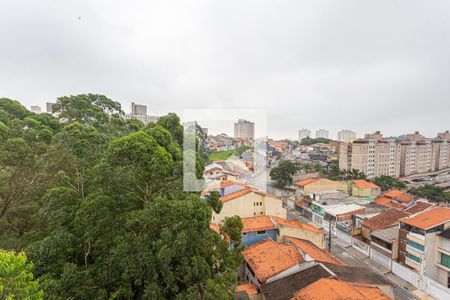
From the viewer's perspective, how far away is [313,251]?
408 inches

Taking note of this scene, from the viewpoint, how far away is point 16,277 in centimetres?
290

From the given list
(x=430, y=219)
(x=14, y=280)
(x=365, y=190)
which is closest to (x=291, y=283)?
(x=14, y=280)

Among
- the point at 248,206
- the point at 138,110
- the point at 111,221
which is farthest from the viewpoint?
the point at 138,110

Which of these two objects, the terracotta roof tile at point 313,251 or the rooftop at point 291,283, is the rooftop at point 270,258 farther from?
the terracotta roof tile at point 313,251

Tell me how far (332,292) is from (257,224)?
570 centimetres

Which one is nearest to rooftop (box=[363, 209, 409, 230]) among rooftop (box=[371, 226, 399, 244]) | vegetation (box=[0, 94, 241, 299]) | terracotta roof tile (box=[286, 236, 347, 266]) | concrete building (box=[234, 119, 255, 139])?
rooftop (box=[371, 226, 399, 244])

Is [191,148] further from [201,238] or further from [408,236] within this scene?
[408,236]

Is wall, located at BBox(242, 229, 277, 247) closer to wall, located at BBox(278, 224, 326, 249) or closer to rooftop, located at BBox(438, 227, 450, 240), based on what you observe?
wall, located at BBox(278, 224, 326, 249)

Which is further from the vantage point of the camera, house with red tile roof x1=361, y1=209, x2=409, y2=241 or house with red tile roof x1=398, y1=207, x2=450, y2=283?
house with red tile roof x1=361, y1=209, x2=409, y2=241

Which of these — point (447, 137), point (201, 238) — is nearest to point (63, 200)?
point (201, 238)

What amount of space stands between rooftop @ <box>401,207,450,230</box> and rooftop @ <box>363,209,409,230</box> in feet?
6.70

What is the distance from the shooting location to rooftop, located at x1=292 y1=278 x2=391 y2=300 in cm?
648

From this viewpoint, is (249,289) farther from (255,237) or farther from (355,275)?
(355,275)

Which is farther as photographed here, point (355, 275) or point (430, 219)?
point (430, 219)
